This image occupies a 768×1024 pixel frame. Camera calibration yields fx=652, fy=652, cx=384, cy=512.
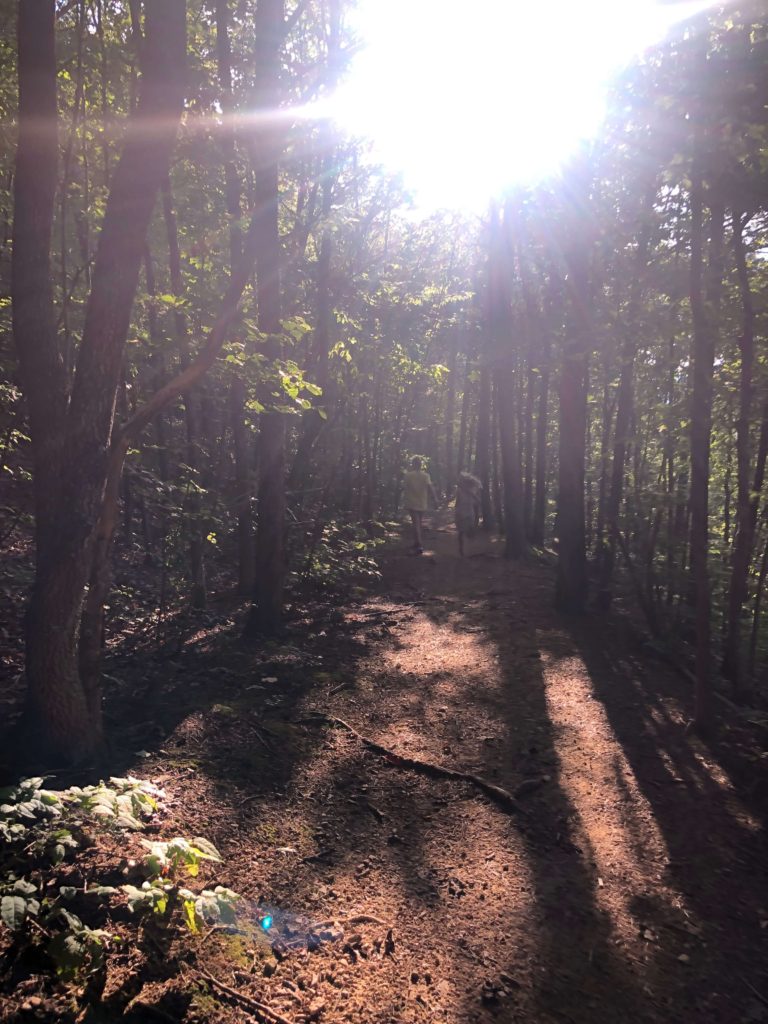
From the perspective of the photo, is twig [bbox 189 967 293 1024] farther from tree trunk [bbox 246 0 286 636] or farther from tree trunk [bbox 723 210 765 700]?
tree trunk [bbox 246 0 286 636]

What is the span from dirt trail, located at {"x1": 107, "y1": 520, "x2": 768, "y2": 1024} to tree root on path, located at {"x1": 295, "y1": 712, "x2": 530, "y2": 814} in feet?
0.25

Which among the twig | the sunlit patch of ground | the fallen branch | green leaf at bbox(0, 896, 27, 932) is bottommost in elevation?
the sunlit patch of ground

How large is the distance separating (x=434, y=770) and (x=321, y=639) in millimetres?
3638

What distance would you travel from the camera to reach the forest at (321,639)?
2994 mm

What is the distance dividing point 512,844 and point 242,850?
1.72m

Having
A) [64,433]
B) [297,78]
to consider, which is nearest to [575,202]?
[297,78]

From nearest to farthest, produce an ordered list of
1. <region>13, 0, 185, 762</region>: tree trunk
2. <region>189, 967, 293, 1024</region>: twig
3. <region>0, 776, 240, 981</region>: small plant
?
<region>0, 776, 240, 981</region>: small plant, <region>189, 967, 293, 1024</region>: twig, <region>13, 0, 185, 762</region>: tree trunk

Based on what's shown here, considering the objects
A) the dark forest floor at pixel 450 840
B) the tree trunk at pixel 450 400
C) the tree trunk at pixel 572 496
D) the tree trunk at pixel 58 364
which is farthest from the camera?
the tree trunk at pixel 450 400

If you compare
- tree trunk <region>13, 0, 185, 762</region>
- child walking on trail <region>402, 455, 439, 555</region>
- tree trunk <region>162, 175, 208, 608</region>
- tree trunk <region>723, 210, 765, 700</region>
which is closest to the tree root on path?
tree trunk <region>13, 0, 185, 762</region>

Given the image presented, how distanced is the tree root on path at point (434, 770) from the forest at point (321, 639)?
1.2 inches

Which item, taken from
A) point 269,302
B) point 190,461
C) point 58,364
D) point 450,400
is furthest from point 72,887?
point 450,400

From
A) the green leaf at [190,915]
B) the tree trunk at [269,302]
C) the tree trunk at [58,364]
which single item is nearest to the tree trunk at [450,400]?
the tree trunk at [269,302]

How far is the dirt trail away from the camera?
9.76ft

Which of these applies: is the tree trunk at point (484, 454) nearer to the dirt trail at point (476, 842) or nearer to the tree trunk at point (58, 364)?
the dirt trail at point (476, 842)
